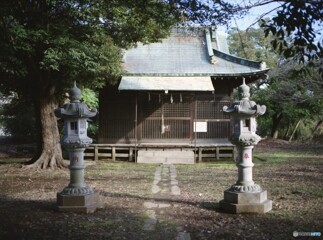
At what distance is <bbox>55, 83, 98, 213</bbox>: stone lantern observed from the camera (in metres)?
7.51

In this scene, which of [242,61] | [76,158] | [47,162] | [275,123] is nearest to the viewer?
[76,158]

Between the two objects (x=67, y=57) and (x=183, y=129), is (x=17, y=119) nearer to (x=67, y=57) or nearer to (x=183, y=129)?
(x=183, y=129)

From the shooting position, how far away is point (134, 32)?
1315cm

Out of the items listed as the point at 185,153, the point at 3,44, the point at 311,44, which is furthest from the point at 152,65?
the point at 311,44

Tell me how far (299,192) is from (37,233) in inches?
256

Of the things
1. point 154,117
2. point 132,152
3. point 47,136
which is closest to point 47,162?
point 47,136

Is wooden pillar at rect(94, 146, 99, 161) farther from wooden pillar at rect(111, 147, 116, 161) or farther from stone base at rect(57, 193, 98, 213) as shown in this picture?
stone base at rect(57, 193, 98, 213)

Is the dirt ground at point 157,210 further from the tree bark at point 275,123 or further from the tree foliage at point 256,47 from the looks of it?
the tree foliage at point 256,47

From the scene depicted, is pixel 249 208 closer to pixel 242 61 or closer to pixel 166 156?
pixel 166 156

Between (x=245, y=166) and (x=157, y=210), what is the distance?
2016 millimetres

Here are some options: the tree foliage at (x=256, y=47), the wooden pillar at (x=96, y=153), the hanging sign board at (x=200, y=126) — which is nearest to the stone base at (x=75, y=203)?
the wooden pillar at (x=96, y=153)

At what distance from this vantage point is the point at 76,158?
Result: 778 centimetres

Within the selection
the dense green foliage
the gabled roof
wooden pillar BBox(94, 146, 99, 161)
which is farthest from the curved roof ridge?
wooden pillar BBox(94, 146, 99, 161)

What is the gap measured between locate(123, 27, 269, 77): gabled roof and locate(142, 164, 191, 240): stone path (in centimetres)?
542
